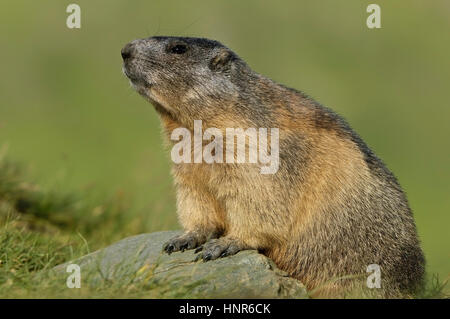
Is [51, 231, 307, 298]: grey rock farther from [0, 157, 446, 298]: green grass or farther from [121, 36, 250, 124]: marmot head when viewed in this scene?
[121, 36, 250, 124]: marmot head

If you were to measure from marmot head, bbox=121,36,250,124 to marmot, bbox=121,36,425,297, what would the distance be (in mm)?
12

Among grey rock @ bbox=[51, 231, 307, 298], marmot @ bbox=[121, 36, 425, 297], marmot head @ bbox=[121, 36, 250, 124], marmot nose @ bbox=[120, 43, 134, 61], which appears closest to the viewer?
grey rock @ bbox=[51, 231, 307, 298]

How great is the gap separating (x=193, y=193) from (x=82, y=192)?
5.02 metres

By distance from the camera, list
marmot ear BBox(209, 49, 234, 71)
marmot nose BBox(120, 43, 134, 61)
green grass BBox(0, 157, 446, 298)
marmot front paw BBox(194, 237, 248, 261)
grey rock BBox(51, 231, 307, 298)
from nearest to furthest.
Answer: green grass BBox(0, 157, 446, 298), grey rock BBox(51, 231, 307, 298), marmot front paw BBox(194, 237, 248, 261), marmot nose BBox(120, 43, 134, 61), marmot ear BBox(209, 49, 234, 71)

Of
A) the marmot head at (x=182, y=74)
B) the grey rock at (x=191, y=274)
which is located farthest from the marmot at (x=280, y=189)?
the grey rock at (x=191, y=274)

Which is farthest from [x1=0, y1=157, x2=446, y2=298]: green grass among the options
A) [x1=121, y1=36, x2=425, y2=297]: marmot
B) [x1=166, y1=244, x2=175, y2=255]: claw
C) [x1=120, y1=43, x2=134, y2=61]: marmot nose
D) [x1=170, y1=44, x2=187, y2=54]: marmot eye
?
[x1=170, y1=44, x2=187, y2=54]: marmot eye

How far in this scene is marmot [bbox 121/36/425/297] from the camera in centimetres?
831

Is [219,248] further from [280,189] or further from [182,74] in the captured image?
[182,74]

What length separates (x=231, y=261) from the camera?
805 cm

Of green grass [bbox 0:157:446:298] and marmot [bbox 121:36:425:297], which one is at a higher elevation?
marmot [bbox 121:36:425:297]

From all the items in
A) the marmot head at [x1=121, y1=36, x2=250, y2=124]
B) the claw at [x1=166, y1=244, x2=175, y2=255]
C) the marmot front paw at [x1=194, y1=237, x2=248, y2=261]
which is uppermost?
the marmot head at [x1=121, y1=36, x2=250, y2=124]

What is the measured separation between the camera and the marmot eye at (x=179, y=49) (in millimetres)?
8773

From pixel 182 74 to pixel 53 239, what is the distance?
340 centimetres
